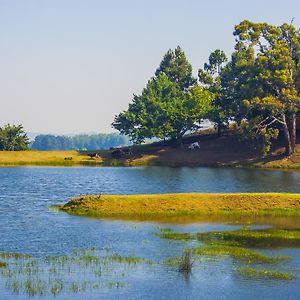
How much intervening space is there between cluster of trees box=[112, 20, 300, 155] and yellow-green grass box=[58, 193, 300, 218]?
5354 cm

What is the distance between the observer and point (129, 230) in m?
50.1

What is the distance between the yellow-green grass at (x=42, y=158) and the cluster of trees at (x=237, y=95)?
13.3 m

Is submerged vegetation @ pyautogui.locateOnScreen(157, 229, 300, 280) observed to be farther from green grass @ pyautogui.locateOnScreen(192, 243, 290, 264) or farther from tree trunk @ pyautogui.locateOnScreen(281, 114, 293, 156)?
tree trunk @ pyautogui.locateOnScreen(281, 114, 293, 156)

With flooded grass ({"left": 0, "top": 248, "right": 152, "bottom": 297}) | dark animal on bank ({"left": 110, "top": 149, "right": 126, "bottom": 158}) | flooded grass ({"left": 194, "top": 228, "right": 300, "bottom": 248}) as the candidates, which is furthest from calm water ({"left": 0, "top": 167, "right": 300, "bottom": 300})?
dark animal on bank ({"left": 110, "top": 149, "right": 126, "bottom": 158})

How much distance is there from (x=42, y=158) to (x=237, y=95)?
3896 centimetres

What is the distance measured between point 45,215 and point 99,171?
4956cm

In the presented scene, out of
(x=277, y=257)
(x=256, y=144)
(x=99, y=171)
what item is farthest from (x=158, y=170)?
(x=277, y=257)

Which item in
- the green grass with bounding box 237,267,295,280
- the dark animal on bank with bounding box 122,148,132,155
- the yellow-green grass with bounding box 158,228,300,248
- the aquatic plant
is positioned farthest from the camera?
the dark animal on bank with bounding box 122,148,132,155

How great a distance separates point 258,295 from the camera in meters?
33.8

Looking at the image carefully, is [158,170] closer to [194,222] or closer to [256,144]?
[256,144]

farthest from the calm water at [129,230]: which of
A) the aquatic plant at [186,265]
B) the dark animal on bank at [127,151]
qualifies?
the dark animal on bank at [127,151]

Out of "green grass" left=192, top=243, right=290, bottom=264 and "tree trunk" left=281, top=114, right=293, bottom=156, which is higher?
"tree trunk" left=281, top=114, right=293, bottom=156

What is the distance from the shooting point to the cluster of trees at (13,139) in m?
130

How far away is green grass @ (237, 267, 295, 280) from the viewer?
36.9 m
